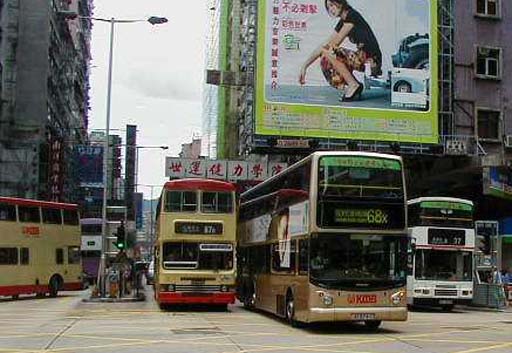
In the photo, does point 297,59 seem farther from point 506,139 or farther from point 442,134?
point 506,139

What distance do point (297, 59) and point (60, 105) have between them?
119 ft

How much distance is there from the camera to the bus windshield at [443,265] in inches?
1014

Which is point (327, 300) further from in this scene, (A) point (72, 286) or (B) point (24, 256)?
(A) point (72, 286)

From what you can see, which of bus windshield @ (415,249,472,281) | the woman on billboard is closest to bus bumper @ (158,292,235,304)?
bus windshield @ (415,249,472,281)

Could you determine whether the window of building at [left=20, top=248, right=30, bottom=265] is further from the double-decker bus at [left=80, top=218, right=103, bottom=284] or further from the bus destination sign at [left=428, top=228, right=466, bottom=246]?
the double-decker bus at [left=80, top=218, right=103, bottom=284]

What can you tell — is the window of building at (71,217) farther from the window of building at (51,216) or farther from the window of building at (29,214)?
the window of building at (29,214)

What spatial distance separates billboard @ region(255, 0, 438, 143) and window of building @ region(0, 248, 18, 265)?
1090 cm

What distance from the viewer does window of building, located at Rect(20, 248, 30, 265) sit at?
32.0 metres

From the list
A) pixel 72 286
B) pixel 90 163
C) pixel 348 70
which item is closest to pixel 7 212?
pixel 72 286

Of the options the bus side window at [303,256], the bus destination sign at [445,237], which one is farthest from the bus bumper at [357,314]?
the bus destination sign at [445,237]

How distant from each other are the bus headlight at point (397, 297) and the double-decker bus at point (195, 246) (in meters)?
7.50

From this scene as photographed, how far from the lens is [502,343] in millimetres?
14859

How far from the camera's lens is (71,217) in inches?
1398

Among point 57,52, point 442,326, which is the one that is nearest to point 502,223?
point 442,326
